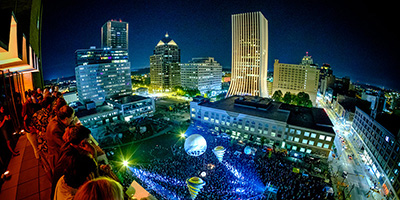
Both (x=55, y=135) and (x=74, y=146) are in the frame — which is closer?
(x=74, y=146)

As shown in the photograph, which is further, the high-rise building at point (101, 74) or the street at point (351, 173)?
the high-rise building at point (101, 74)

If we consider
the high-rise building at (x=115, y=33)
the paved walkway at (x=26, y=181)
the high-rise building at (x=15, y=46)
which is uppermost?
the high-rise building at (x=115, y=33)

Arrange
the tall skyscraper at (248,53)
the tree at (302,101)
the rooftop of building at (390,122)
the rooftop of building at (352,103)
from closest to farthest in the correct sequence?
the rooftop of building at (390,122) → the rooftop of building at (352,103) → the tree at (302,101) → the tall skyscraper at (248,53)

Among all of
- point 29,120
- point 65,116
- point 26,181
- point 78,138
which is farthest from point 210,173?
point 78,138

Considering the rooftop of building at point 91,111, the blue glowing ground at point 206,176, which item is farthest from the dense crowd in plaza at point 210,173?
the rooftop of building at point 91,111

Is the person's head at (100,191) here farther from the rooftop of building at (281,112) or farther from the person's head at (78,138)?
the rooftop of building at (281,112)

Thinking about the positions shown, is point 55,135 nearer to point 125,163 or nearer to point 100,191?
point 100,191
